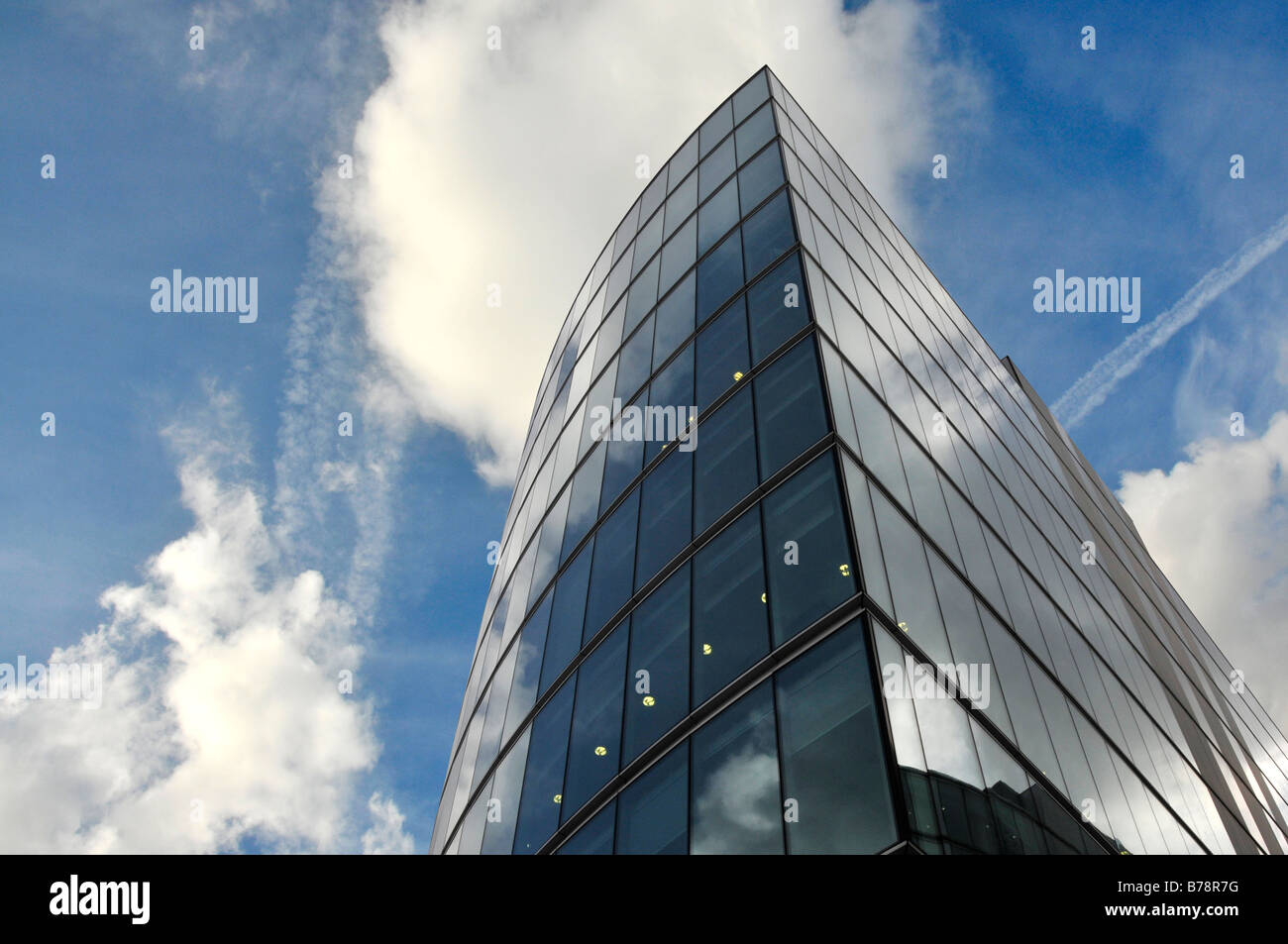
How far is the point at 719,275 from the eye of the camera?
16.4m

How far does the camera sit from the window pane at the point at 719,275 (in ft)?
52.0

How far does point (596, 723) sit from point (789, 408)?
5.13 metres

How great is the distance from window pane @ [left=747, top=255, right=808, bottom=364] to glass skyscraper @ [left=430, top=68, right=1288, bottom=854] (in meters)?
0.06

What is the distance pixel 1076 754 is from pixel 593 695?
6.62m

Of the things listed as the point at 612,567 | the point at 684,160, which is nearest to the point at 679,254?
the point at 684,160

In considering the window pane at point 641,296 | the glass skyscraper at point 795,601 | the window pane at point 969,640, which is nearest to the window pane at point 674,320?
the glass skyscraper at point 795,601

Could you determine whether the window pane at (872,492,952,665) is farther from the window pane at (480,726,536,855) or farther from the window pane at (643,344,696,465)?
the window pane at (480,726,536,855)

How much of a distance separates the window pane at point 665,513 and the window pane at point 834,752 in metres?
3.61

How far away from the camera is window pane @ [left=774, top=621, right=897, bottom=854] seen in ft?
25.5

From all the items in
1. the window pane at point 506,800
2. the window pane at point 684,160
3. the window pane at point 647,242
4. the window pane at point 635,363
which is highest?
the window pane at point 684,160

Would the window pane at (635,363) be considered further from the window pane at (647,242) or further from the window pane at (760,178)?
the window pane at (647,242)

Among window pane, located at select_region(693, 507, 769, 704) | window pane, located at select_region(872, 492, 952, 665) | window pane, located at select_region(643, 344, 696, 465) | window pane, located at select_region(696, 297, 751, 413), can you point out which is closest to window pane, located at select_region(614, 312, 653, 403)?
window pane, located at select_region(643, 344, 696, 465)
